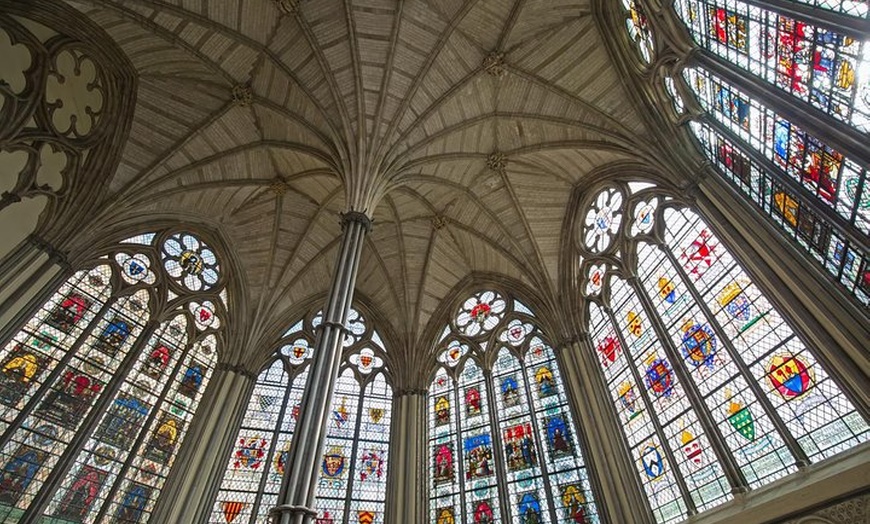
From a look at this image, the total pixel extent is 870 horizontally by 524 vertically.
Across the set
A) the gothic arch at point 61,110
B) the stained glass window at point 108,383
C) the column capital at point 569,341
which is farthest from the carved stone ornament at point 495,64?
the stained glass window at point 108,383

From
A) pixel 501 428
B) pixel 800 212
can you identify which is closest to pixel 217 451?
pixel 501 428

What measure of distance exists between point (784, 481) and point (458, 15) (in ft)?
35.6

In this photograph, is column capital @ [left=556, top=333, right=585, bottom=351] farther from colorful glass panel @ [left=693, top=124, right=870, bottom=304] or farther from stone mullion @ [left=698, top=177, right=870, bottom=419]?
colorful glass panel @ [left=693, top=124, right=870, bottom=304]

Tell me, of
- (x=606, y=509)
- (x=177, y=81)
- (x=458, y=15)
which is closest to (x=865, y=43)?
(x=458, y=15)

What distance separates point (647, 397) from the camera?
1058cm

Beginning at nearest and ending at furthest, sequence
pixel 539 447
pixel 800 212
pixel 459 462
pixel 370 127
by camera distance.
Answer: pixel 800 212 → pixel 539 447 → pixel 370 127 → pixel 459 462

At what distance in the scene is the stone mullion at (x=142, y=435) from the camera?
10.7 metres

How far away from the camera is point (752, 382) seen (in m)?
8.56

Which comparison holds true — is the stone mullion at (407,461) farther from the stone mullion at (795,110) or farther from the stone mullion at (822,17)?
the stone mullion at (822,17)

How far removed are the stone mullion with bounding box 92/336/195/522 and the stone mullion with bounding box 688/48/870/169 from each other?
13.5 m

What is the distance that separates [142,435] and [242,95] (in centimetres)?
843

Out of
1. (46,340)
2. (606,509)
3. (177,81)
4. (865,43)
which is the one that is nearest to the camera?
(865,43)

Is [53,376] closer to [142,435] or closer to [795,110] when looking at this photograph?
[142,435]

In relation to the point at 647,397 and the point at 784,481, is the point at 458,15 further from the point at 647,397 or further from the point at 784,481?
the point at 784,481
